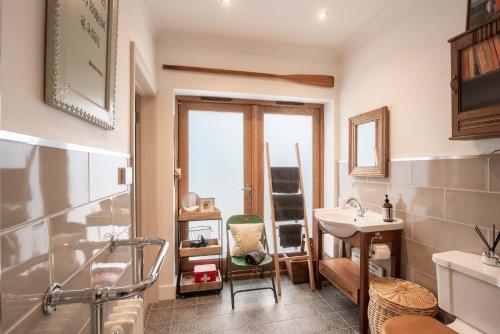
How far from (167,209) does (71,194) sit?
169cm

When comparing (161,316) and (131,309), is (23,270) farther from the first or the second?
(161,316)

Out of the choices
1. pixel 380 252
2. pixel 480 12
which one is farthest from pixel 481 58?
pixel 380 252

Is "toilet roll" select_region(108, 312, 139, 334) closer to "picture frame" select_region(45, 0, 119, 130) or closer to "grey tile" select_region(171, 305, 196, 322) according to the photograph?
"picture frame" select_region(45, 0, 119, 130)

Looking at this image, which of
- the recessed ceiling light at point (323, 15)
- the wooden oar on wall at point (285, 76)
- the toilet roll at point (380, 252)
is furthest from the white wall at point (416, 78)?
the toilet roll at point (380, 252)

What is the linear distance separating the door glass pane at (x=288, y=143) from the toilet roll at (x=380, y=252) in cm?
115

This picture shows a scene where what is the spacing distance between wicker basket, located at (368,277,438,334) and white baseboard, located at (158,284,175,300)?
175 centimetres

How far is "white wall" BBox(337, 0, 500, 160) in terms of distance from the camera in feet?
5.32

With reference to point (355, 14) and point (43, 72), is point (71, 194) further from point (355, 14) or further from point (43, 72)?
point (355, 14)

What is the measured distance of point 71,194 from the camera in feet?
2.42

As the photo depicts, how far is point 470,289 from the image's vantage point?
50.3 inches

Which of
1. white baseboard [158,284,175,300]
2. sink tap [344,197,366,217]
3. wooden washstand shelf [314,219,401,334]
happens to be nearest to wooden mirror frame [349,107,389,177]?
sink tap [344,197,366,217]

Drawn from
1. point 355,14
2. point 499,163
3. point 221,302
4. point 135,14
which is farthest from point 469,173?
point 135,14

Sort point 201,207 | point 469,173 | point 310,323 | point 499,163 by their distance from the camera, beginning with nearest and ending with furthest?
point 499,163 < point 469,173 < point 310,323 < point 201,207

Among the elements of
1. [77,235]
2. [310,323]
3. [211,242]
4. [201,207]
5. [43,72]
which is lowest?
[310,323]
